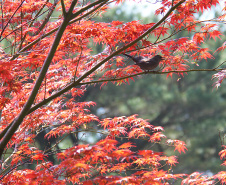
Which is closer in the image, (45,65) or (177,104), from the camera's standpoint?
(45,65)

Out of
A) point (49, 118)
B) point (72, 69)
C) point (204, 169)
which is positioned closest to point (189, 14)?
point (72, 69)

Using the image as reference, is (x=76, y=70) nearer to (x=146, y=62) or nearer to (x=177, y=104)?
(x=146, y=62)

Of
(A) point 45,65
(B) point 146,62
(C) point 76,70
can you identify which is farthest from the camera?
(B) point 146,62

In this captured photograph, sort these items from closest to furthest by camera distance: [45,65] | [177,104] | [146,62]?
[45,65] → [146,62] → [177,104]

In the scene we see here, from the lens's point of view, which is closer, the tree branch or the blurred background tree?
the tree branch

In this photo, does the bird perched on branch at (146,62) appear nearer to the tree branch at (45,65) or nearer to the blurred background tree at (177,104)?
Result: the tree branch at (45,65)

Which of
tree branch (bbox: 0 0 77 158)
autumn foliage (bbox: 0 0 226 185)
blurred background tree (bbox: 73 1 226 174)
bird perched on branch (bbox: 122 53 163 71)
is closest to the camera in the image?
autumn foliage (bbox: 0 0 226 185)

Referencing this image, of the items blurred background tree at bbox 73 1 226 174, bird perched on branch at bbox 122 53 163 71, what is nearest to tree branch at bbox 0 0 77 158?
bird perched on branch at bbox 122 53 163 71

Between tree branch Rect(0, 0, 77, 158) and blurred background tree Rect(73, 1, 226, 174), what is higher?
blurred background tree Rect(73, 1, 226, 174)

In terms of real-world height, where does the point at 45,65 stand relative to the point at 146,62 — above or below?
below

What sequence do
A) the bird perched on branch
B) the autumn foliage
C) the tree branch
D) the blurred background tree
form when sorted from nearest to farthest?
1. the autumn foliage
2. the tree branch
3. the bird perched on branch
4. the blurred background tree

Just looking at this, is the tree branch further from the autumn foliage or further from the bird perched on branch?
the bird perched on branch

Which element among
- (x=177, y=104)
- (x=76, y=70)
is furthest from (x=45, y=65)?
(x=177, y=104)

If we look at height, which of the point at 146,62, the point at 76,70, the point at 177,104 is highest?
the point at 177,104
